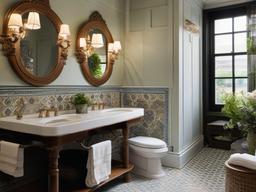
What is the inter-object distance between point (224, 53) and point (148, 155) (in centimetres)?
263

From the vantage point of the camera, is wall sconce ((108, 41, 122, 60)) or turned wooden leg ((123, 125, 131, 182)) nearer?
turned wooden leg ((123, 125, 131, 182))

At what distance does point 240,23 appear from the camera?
4336 millimetres

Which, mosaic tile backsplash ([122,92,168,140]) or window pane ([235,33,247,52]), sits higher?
window pane ([235,33,247,52])

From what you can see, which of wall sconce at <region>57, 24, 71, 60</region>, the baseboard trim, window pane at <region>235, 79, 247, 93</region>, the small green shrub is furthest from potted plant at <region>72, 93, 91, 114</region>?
window pane at <region>235, 79, 247, 93</region>

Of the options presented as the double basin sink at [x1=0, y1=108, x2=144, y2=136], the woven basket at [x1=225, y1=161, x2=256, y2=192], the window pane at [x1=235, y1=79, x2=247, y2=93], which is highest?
the window pane at [x1=235, y1=79, x2=247, y2=93]

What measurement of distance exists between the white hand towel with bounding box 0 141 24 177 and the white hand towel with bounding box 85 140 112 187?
0.60 metres

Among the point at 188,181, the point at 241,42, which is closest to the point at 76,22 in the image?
the point at 188,181

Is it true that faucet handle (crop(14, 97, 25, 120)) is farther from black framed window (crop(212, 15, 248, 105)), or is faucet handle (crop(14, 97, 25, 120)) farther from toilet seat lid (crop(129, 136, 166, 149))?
black framed window (crop(212, 15, 248, 105))

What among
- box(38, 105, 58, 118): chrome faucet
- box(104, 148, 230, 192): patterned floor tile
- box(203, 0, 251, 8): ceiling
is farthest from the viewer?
box(203, 0, 251, 8): ceiling

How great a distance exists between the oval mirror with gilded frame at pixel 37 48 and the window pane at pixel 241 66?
314cm

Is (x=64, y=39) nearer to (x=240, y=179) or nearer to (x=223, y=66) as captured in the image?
(x=240, y=179)

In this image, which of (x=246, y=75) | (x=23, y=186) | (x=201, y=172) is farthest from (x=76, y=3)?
(x=246, y=75)

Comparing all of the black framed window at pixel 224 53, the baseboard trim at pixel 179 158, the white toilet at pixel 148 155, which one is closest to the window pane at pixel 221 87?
the black framed window at pixel 224 53

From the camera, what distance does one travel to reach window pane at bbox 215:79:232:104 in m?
4.46
